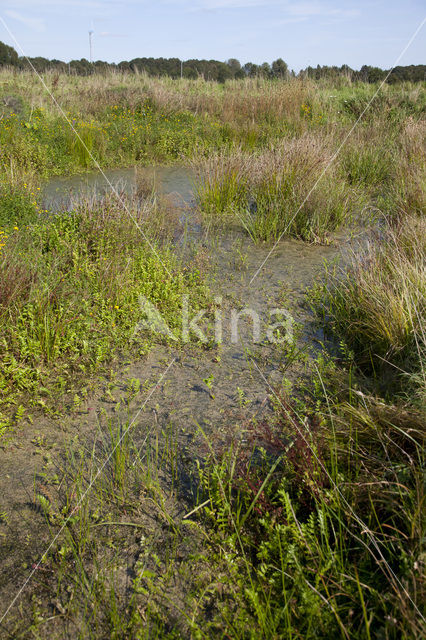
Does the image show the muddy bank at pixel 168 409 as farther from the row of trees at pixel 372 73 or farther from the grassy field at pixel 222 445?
the row of trees at pixel 372 73

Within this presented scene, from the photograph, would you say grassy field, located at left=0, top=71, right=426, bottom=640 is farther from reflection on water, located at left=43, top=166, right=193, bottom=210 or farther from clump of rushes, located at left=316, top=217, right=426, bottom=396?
reflection on water, located at left=43, top=166, right=193, bottom=210

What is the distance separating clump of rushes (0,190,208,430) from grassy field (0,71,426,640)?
0.8 inches

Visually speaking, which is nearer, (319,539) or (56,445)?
(319,539)

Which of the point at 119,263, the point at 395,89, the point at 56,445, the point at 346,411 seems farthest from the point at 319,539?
the point at 395,89

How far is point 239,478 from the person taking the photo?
2.33 meters

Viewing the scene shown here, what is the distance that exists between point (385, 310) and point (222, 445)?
1546 millimetres

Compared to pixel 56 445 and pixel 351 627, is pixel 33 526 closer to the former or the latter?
pixel 56 445

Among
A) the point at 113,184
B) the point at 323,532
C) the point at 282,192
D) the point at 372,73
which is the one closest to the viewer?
the point at 323,532

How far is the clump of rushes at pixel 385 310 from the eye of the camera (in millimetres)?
3204

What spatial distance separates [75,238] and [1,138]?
5.09m

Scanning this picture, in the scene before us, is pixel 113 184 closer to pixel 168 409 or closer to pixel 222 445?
pixel 168 409

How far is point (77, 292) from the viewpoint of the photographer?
12.7ft

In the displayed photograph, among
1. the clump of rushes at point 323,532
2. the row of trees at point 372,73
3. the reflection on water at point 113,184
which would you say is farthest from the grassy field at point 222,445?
the row of trees at point 372,73

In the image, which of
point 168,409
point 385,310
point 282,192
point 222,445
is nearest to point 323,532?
point 222,445
